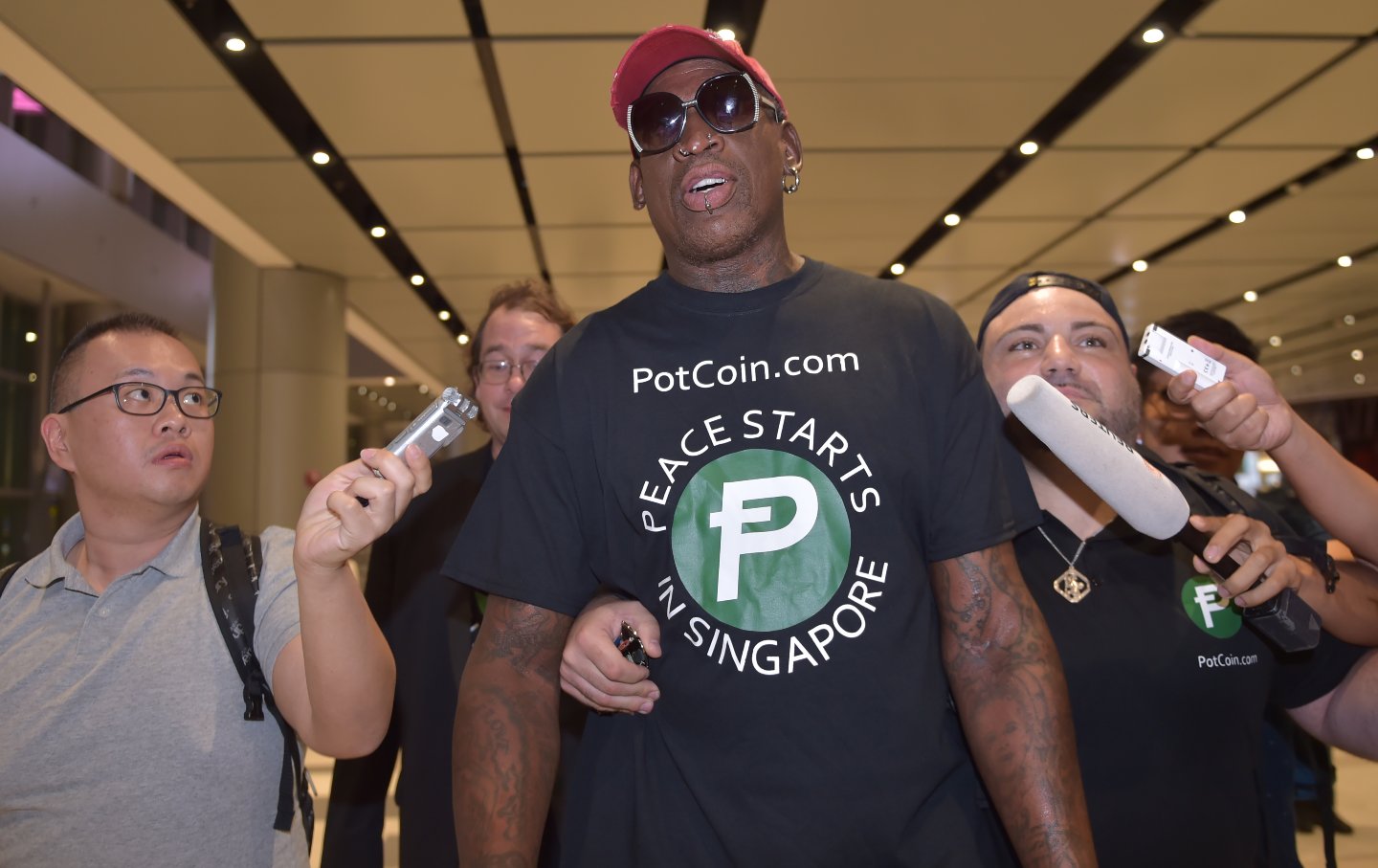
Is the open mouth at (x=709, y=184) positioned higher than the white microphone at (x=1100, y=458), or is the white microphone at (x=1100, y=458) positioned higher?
the open mouth at (x=709, y=184)

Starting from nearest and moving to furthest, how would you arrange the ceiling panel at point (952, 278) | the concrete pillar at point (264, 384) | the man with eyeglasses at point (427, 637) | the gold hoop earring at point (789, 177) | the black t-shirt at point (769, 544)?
the black t-shirt at point (769, 544) → the gold hoop earring at point (789, 177) → the man with eyeglasses at point (427, 637) → the concrete pillar at point (264, 384) → the ceiling panel at point (952, 278)

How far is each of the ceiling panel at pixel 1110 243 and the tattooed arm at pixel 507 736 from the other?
24.9ft

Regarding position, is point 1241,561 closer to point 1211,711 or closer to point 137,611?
point 1211,711

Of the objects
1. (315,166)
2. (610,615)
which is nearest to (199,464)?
(610,615)

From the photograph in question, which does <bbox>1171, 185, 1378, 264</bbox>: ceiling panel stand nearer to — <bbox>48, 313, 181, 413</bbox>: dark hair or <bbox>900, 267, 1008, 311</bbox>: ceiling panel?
<bbox>900, 267, 1008, 311</bbox>: ceiling panel

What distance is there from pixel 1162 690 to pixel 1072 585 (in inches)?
9.3

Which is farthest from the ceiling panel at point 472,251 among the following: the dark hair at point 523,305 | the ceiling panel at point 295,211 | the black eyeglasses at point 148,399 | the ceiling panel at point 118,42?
the black eyeglasses at point 148,399

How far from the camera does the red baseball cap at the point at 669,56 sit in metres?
1.72

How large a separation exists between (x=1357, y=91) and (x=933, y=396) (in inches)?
222

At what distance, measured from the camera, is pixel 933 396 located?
63.9 inches

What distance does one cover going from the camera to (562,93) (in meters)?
5.60

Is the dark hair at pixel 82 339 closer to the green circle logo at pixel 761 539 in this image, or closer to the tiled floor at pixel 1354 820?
the green circle logo at pixel 761 539

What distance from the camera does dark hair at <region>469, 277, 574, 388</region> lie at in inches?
116

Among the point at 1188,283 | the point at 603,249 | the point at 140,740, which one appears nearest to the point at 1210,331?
the point at 140,740
